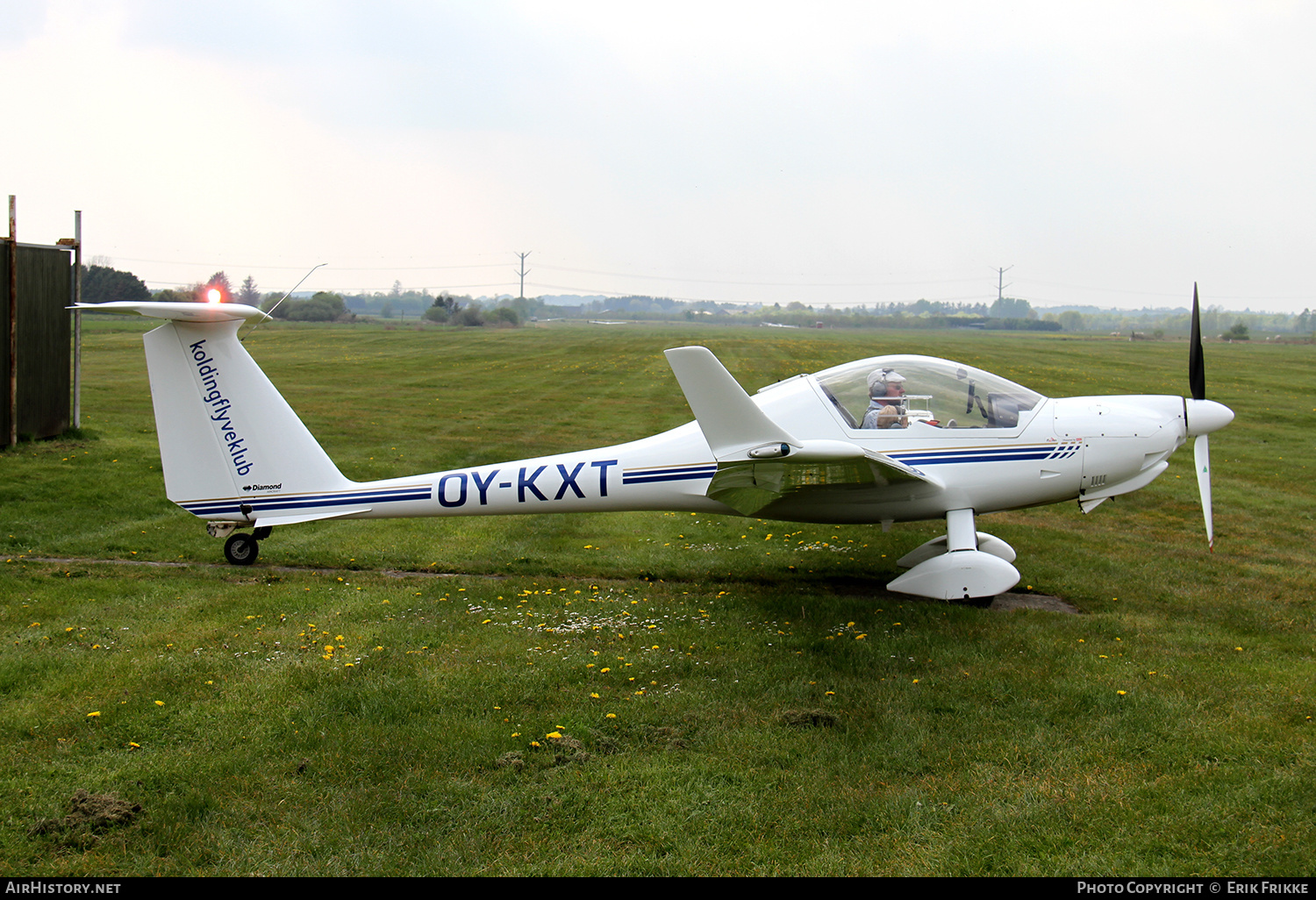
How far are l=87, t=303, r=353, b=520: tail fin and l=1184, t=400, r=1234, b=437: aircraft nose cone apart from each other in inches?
335

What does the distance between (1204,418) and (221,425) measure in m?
9.71

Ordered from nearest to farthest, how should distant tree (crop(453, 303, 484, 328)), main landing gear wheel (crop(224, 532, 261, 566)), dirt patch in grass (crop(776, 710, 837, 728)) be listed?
A: dirt patch in grass (crop(776, 710, 837, 728)), main landing gear wheel (crop(224, 532, 261, 566)), distant tree (crop(453, 303, 484, 328))

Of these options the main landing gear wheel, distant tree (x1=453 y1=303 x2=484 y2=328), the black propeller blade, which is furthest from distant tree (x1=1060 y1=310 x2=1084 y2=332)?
the main landing gear wheel

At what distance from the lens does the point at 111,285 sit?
26375 millimetres

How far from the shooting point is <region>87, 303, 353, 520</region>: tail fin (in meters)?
8.52

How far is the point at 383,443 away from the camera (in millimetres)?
17641

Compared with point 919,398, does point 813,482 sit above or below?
below

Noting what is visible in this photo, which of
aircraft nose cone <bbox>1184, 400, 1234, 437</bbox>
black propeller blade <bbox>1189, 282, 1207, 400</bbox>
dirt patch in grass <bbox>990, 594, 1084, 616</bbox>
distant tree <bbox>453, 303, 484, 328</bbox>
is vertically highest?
distant tree <bbox>453, 303, 484, 328</bbox>

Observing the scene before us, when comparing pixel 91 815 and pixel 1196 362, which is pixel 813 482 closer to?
pixel 1196 362

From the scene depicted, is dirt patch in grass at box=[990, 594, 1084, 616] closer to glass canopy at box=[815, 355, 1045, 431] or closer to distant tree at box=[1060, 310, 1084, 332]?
glass canopy at box=[815, 355, 1045, 431]

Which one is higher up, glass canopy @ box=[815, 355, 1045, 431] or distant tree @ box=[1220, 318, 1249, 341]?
distant tree @ box=[1220, 318, 1249, 341]

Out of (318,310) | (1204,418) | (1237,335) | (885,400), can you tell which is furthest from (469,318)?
(1204,418)

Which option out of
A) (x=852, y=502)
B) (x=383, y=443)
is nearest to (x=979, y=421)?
(x=852, y=502)

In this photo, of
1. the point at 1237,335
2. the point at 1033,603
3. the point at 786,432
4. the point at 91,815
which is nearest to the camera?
the point at 91,815
